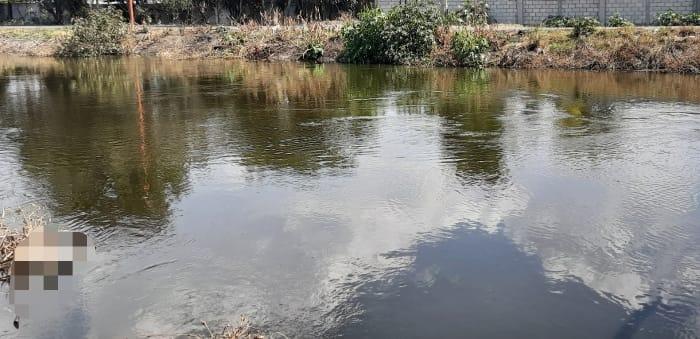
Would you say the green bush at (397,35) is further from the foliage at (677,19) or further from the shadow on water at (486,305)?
the shadow on water at (486,305)

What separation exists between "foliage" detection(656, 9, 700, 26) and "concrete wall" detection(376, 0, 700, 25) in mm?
2987

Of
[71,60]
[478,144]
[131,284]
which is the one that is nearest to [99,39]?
[71,60]

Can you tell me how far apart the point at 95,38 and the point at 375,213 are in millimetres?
31035

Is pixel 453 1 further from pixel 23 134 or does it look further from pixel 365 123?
pixel 23 134

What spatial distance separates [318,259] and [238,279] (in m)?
0.88

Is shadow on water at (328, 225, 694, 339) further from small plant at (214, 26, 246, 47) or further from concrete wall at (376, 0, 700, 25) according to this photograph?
small plant at (214, 26, 246, 47)

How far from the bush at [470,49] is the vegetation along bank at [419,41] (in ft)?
0.12

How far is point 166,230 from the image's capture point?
7965 millimetres

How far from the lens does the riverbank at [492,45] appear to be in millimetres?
24359

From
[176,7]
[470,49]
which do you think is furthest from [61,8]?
[470,49]

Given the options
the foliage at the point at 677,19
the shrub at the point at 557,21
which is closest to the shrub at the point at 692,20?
the foliage at the point at 677,19

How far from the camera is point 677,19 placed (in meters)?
28.7

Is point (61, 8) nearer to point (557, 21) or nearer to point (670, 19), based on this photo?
point (557, 21)

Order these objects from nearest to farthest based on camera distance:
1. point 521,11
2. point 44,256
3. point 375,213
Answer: point 44,256 < point 375,213 < point 521,11
